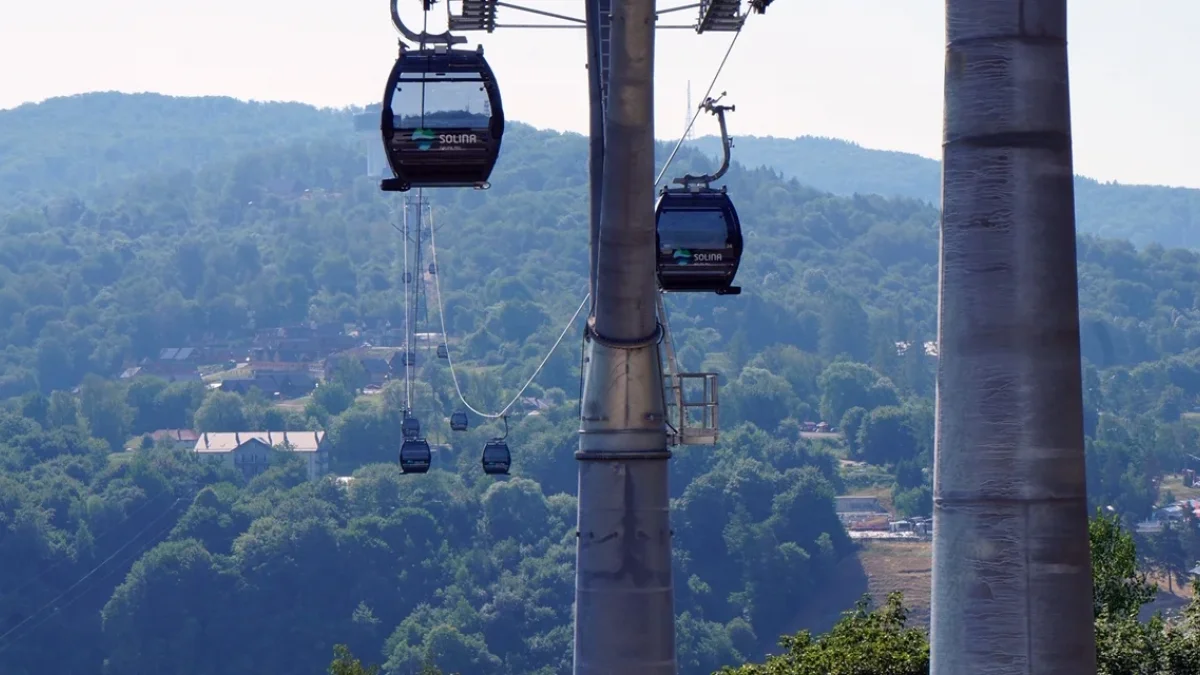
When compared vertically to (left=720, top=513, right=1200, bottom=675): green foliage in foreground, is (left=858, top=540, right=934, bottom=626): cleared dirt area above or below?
below

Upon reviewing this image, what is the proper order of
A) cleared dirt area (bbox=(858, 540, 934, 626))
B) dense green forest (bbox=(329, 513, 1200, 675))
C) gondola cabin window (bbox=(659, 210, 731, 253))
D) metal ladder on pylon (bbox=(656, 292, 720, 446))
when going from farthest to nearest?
cleared dirt area (bbox=(858, 540, 934, 626)), dense green forest (bbox=(329, 513, 1200, 675)), gondola cabin window (bbox=(659, 210, 731, 253)), metal ladder on pylon (bbox=(656, 292, 720, 446))

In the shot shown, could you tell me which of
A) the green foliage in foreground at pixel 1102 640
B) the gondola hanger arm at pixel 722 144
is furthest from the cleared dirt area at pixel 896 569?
the gondola hanger arm at pixel 722 144

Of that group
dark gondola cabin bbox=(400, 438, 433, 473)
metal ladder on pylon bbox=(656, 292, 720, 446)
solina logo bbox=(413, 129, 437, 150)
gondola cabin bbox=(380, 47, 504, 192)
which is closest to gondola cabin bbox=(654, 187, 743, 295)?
gondola cabin bbox=(380, 47, 504, 192)

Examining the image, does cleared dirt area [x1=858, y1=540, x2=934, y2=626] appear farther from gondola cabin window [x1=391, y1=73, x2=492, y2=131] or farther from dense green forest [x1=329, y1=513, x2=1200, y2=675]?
gondola cabin window [x1=391, y1=73, x2=492, y2=131]

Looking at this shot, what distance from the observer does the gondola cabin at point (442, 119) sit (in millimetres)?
14531

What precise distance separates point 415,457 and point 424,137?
3663cm

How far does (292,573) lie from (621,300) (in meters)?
184

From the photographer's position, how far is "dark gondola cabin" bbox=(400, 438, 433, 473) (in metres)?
50.2

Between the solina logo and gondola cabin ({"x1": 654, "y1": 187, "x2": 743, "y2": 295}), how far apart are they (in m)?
2.89

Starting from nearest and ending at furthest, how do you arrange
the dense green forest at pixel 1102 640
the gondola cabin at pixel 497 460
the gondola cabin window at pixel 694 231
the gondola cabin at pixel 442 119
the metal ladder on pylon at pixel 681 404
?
1. the metal ladder on pylon at pixel 681 404
2. the gondola cabin at pixel 442 119
3. the gondola cabin window at pixel 694 231
4. the dense green forest at pixel 1102 640
5. the gondola cabin at pixel 497 460

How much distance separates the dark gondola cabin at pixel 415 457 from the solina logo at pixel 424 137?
34.8 m

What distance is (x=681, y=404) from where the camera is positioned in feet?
41.4

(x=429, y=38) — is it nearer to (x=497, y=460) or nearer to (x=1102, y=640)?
(x=1102, y=640)

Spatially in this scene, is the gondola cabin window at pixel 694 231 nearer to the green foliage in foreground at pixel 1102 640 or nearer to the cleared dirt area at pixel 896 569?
the green foliage in foreground at pixel 1102 640
